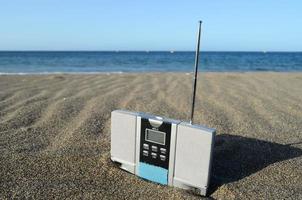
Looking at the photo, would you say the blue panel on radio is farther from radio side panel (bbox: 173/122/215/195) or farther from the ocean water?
the ocean water

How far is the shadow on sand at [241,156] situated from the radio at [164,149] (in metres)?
0.26

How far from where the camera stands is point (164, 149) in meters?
2.46

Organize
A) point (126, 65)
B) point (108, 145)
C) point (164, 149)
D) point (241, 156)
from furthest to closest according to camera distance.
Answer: point (126, 65) → point (108, 145) → point (241, 156) → point (164, 149)

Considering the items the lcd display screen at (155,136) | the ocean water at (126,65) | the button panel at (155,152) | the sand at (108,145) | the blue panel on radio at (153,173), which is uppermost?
the lcd display screen at (155,136)

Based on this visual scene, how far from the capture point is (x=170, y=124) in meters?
2.40

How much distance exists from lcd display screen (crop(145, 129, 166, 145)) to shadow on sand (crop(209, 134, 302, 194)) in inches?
20.8

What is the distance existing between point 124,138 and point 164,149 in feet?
1.25

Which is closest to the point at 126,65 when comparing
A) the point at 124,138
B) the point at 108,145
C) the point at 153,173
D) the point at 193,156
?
the point at 108,145

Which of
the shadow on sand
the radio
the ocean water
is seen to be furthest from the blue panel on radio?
the ocean water

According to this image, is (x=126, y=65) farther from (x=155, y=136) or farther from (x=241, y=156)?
(x=155, y=136)

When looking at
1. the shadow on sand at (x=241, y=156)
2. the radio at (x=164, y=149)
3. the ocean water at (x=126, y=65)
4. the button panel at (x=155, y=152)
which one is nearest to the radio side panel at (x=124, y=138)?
the radio at (x=164, y=149)

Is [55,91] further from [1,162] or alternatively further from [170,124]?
[170,124]

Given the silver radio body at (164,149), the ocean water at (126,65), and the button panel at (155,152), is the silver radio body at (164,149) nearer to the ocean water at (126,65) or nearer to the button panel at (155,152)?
the button panel at (155,152)

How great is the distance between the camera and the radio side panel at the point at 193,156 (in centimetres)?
229
